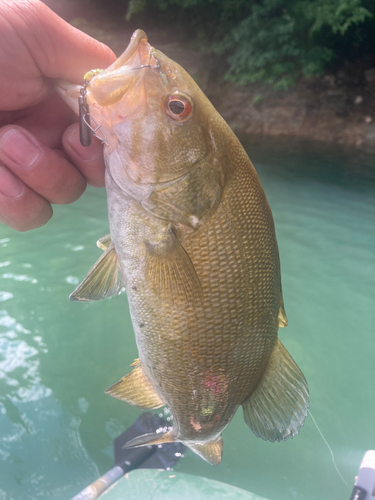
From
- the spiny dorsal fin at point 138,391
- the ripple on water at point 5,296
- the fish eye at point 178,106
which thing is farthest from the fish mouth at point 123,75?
the ripple on water at point 5,296

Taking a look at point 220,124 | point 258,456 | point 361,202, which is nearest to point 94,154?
point 220,124

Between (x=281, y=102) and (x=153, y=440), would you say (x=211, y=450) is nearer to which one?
(x=153, y=440)

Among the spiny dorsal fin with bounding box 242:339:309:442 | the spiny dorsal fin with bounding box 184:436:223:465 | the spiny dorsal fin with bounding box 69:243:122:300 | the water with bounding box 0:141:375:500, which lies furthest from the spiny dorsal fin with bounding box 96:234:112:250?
the water with bounding box 0:141:375:500

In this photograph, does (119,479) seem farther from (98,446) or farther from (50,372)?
(50,372)

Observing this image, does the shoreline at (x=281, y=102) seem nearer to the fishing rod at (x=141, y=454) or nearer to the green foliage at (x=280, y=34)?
the green foliage at (x=280, y=34)

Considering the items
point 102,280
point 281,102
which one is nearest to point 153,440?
point 102,280

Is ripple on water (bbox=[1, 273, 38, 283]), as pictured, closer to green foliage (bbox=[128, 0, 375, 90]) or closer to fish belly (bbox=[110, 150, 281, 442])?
fish belly (bbox=[110, 150, 281, 442])
